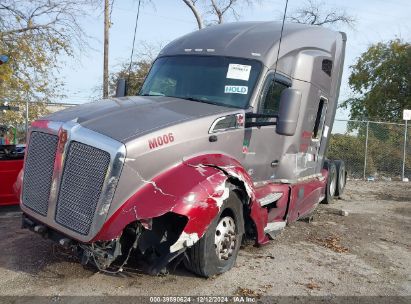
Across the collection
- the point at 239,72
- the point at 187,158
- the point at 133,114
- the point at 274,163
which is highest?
the point at 239,72

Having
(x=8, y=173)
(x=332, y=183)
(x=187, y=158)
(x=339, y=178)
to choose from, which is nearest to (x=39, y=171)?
(x=187, y=158)

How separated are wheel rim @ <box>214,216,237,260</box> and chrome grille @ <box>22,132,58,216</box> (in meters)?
1.86

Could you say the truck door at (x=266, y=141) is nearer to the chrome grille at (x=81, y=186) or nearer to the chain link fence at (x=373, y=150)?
the chrome grille at (x=81, y=186)

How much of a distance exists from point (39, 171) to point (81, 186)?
0.77m

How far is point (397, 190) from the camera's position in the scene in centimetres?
1362

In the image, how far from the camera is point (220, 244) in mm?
5184

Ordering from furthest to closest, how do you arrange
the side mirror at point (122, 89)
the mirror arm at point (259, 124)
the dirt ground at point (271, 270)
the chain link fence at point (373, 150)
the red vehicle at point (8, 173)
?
the chain link fence at point (373, 150) < the red vehicle at point (8, 173) < the side mirror at point (122, 89) < the mirror arm at point (259, 124) < the dirt ground at point (271, 270)

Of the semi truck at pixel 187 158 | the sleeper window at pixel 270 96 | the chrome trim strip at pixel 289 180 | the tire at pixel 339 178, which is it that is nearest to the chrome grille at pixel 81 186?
the semi truck at pixel 187 158

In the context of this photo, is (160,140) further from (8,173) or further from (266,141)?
(8,173)

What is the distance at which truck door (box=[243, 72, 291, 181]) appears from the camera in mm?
5882

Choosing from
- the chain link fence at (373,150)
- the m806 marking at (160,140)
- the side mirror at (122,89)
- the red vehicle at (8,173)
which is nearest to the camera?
the m806 marking at (160,140)

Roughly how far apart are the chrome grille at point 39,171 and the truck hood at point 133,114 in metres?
0.28

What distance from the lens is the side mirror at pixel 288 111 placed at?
545cm

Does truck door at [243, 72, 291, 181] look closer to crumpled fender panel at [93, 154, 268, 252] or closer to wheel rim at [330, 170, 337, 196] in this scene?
crumpled fender panel at [93, 154, 268, 252]
